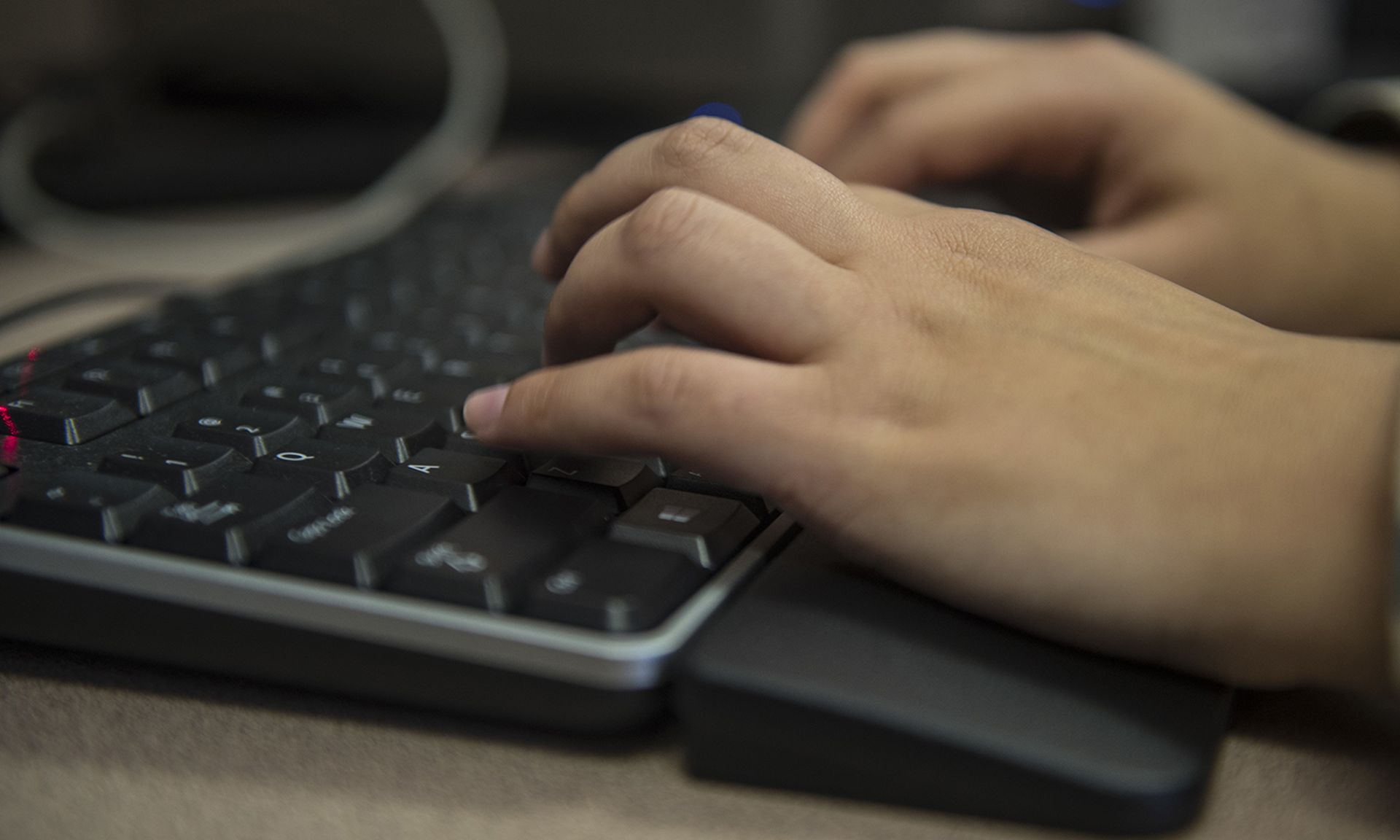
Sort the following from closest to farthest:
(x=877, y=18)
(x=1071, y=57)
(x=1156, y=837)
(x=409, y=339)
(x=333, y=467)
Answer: (x=1156, y=837) < (x=333, y=467) < (x=409, y=339) < (x=1071, y=57) < (x=877, y=18)

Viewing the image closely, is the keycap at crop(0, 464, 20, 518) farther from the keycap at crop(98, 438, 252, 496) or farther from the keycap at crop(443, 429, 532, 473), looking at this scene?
the keycap at crop(443, 429, 532, 473)

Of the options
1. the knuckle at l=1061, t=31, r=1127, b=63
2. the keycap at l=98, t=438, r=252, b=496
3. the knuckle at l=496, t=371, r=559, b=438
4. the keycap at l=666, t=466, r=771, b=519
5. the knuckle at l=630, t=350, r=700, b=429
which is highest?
the knuckle at l=1061, t=31, r=1127, b=63

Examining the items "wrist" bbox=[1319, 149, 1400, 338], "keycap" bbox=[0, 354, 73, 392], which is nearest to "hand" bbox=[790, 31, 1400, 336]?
"wrist" bbox=[1319, 149, 1400, 338]

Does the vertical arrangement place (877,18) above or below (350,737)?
above

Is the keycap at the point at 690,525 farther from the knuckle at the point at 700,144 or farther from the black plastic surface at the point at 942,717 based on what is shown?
the knuckle at the point at 700,144

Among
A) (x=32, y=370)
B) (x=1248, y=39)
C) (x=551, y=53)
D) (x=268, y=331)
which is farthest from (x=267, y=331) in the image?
(x=1248, y=39)

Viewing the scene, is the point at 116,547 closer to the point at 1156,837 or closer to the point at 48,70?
the point at 1156,837

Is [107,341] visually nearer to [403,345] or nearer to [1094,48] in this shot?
[403,345]

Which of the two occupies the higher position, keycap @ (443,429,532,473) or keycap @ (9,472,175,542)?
keycap @ (9,472,175,542)

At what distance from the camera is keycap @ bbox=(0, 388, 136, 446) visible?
42 centimetres

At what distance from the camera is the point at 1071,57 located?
2.39 ft

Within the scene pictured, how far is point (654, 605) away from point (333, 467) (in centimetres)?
13

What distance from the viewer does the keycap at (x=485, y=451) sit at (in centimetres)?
41

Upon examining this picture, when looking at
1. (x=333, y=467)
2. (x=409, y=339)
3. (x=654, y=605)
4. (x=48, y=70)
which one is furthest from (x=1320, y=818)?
(x=48, y=70)
